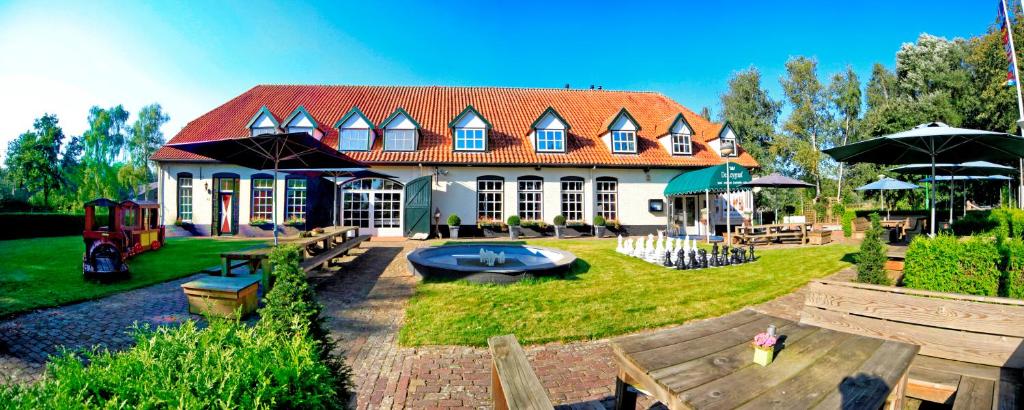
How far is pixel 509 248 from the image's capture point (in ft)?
40.2

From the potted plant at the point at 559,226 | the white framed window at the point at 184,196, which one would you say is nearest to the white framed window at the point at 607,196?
the potted plant at the point at 559,226

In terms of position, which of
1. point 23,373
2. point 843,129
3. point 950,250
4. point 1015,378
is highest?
point 843,129

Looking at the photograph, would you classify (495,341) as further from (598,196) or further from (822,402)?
(598,196)

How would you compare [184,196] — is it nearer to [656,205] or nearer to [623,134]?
[623,134]

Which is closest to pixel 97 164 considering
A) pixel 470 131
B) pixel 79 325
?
pixel 470 131

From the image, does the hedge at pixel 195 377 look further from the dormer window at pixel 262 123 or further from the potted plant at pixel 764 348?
the dormer window at pixel 262 123

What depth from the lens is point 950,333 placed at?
3172 millimetres

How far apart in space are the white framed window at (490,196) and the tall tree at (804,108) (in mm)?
25884

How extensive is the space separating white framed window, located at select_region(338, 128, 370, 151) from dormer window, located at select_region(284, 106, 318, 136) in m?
1.34

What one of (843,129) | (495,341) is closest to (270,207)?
(495,341)

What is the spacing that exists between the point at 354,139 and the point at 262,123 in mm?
4496

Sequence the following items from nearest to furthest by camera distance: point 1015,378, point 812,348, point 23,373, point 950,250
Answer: point 812,348
point 1015,378
point 23,373
point 950,250

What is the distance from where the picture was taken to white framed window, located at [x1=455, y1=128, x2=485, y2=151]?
18.6m

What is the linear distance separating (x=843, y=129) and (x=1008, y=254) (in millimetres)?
34072
